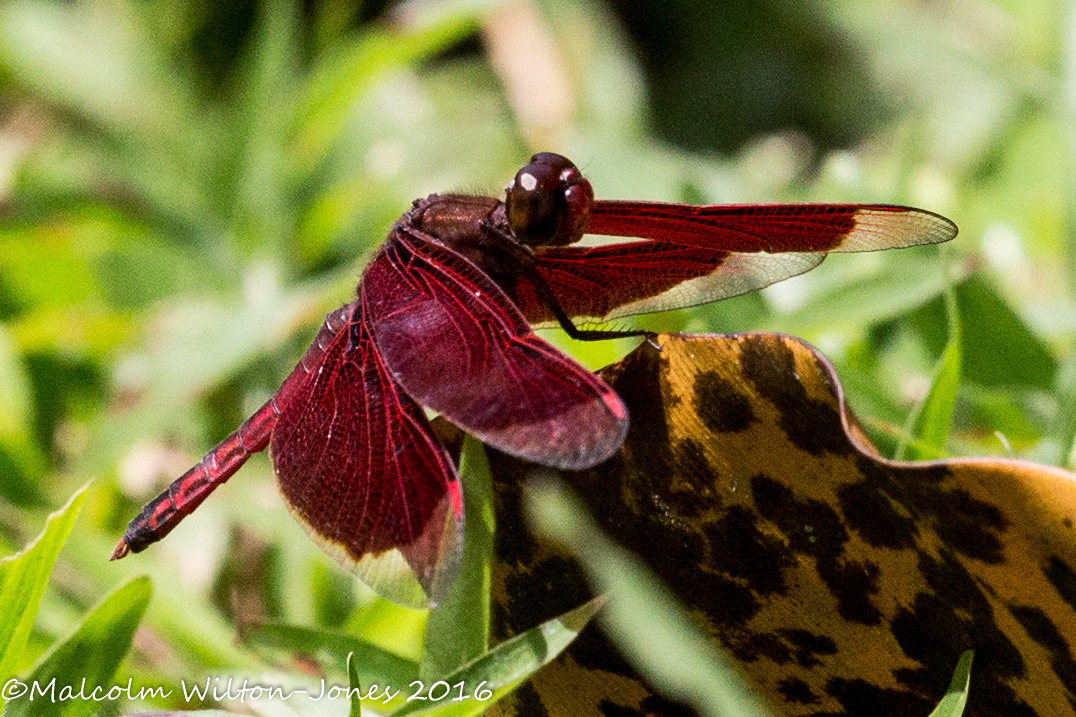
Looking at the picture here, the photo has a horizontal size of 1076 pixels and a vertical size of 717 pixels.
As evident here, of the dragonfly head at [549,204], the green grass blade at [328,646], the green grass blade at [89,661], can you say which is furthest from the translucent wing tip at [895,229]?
the green grass blade at [89,661]

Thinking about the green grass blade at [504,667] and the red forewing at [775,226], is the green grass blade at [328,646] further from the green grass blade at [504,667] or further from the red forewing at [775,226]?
the red forewing at [775,226]

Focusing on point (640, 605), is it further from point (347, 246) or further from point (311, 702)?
point (347, 246)

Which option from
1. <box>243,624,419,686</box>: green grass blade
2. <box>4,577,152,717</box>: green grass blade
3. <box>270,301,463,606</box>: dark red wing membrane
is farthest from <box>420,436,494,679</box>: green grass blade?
<box>4,577,152,717</box>: green grass blade

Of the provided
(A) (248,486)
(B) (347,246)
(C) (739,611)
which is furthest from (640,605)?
(B) (347,246)

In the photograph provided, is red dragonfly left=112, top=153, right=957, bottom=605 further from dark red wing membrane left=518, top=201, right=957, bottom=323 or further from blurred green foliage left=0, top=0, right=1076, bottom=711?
blurred green foliage left=0, top=0, right=1076, bottom=711

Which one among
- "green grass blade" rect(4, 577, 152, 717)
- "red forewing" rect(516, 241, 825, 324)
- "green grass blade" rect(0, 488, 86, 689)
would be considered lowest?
"green grass blade" rect(4, 577, 152, 717)

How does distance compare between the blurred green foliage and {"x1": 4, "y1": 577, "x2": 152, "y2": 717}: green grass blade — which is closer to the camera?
{"x1": 4, "y1": 577, "x2": 152, "y2": 717}: green grass blade
